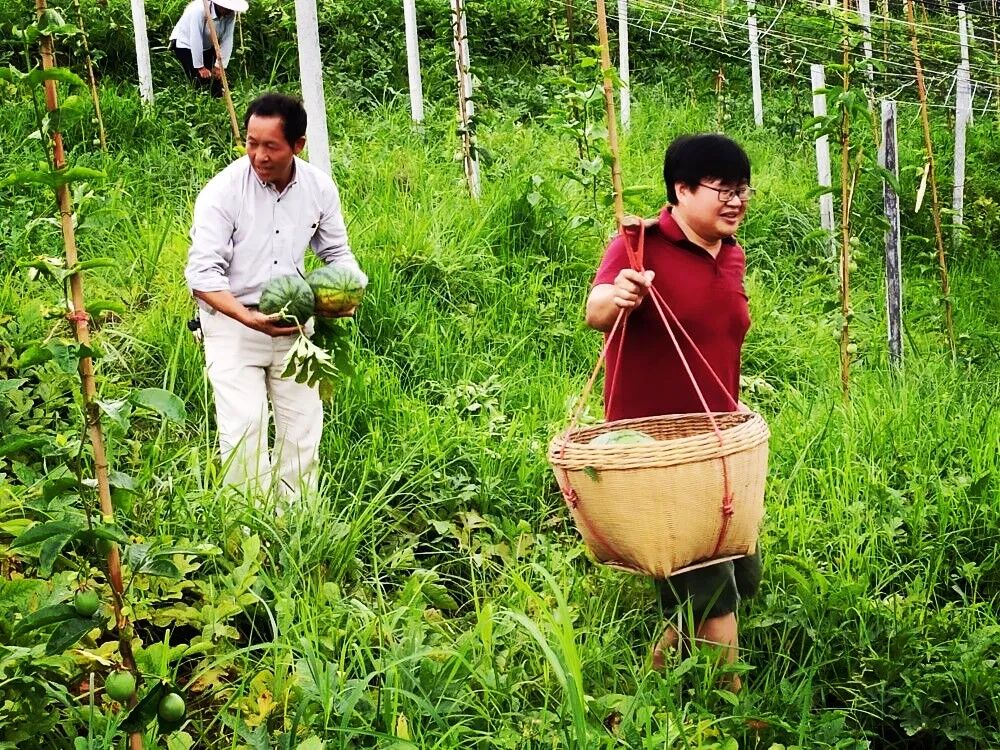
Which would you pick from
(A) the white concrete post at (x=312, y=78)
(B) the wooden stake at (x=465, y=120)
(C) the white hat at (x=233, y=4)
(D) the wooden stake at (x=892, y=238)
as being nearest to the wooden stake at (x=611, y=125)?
(A) the white concrete post at (x=312, y=78)

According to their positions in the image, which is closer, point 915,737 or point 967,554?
point 915,737

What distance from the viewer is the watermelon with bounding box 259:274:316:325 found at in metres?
3.46

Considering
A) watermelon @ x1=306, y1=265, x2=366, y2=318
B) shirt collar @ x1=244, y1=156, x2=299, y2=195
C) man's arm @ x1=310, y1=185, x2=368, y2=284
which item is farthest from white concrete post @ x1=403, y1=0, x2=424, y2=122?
watermelon @ x1=306, y1=265, x2=366, y2=318

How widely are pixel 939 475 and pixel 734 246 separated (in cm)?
156

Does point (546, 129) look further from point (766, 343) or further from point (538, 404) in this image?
point (538, 404)

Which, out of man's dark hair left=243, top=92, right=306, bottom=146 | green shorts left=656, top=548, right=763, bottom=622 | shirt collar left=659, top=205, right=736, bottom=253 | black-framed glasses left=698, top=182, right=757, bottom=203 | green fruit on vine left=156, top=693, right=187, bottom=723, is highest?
man's dark hair left=243, top=92, right=306, bottom=146

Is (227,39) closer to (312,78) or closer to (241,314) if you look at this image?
(312,78)

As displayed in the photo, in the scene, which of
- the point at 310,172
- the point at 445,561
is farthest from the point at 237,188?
the point at 445,561

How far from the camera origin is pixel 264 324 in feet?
11.5

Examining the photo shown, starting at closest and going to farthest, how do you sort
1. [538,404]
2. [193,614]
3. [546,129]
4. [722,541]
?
1. [722,541]
2. [193,614]
3. [538,404]
4. [546,129]

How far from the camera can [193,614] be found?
115 inches

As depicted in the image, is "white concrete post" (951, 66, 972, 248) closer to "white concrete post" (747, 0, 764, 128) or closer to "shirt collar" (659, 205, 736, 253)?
"white concrete post" (747, 0, 764, 128)

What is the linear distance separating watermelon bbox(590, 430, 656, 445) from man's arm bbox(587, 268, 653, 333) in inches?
12.5

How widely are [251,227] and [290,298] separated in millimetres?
373
